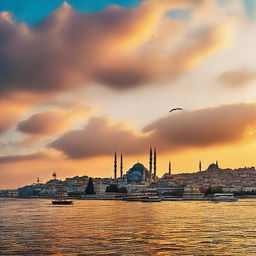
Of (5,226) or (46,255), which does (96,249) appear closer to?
(46,255)

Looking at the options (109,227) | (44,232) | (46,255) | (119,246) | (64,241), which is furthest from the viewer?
(109,227)

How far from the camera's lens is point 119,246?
35.8 metres

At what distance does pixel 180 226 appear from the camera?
5166 centimetres

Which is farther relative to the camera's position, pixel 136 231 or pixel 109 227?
pixel 109 227

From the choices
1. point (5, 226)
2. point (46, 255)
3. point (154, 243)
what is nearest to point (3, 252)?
point (46, 255)

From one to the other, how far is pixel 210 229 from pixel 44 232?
15083 mm

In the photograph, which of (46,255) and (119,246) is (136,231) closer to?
(119,246)

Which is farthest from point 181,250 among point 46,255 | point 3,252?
point 3,252

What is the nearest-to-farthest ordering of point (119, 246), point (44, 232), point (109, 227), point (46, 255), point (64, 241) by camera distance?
point (46, 255) → point (119, 246) → point (64, 241) → point (44, 232) → point (109, 227)

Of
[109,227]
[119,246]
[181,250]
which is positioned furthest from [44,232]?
[181,250]

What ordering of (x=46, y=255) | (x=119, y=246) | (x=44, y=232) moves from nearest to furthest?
(x=46, y=255) < (x=119, y=246) < (x=44, y=232)

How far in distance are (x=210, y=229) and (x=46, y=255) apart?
66.3 ft

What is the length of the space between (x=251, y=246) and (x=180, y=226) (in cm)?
1622

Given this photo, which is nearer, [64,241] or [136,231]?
[64,241]
